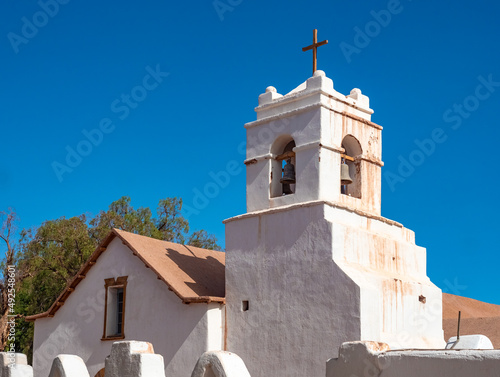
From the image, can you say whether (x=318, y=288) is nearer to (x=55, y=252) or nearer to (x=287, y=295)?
(x=287, y=295)

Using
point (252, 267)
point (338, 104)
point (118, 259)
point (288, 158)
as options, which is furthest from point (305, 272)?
point (118, 259)

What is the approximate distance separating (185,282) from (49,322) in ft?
15.4

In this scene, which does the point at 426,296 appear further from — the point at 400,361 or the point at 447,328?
the point at 400,361

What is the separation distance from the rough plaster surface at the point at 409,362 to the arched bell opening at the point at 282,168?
324 inches

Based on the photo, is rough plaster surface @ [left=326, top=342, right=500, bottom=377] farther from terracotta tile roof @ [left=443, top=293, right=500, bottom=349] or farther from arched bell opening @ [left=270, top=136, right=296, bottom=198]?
terracotta tile roof @ [left=443, top=293, right=500, bottom=349]

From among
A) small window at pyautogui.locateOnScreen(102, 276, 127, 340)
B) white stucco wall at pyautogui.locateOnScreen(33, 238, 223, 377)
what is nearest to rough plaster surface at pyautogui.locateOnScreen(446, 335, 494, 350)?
white stucco wall at pyautogui.locateOnScreen(33, 238, 223, 377)

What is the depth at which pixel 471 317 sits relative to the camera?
19125mm

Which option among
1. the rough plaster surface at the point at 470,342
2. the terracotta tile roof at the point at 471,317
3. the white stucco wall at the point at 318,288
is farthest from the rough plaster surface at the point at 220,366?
the terracotta tile roof at the point at 471,317

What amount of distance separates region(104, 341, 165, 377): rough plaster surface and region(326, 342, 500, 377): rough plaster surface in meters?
2.00

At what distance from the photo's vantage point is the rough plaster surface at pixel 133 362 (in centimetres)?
837

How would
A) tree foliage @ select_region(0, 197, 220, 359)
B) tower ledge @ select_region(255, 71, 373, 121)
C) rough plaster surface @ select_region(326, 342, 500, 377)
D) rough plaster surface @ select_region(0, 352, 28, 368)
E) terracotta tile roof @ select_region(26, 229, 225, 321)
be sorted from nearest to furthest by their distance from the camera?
1. rough plaster surface @ select_region(326, 342, 500, 377)
2. rough plaster surface @ select_region(0, 352, 28, 368)
3. tower ledge @ select_region(255, 71, 373, 121)
4. terracotta tile roof @ select_region(26, 229, 225, 321)
5. tree foliage @ select_region(0, 197, 220, 359)

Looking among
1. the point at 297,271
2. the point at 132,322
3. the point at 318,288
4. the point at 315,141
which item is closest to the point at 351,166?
the point at 315,141

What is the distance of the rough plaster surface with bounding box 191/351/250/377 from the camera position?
8.00 metres

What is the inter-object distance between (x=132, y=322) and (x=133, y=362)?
29.2 ft
